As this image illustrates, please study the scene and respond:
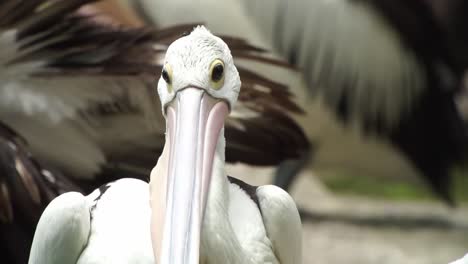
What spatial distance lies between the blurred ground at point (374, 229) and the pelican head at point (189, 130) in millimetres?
1288

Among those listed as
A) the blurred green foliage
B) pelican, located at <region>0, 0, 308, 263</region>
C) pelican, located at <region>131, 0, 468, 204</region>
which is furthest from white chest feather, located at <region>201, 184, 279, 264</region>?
→ the blurred green foliage

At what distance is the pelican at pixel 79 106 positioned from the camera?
1.83 meters

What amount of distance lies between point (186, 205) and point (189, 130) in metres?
0.10

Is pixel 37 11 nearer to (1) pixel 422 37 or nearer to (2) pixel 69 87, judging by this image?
(2) pixel 69 87

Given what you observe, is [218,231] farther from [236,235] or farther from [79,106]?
[79,106]

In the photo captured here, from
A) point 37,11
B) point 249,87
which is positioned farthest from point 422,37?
point 37,11

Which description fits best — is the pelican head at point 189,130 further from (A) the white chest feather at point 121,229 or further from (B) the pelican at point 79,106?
(B) the pelican at point 79,106

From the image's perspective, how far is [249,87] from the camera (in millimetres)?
1863

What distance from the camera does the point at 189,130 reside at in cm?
131

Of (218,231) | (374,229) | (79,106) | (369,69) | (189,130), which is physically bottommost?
(374,229)

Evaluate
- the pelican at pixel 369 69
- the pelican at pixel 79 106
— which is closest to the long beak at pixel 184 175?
the pelican at pixel 79 106

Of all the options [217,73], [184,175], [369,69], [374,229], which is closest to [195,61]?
[217,73]

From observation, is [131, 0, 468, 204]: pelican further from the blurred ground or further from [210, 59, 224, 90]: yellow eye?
[210, 59, 224, 90]: yellow eye

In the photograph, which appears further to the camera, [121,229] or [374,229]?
[374,229]
